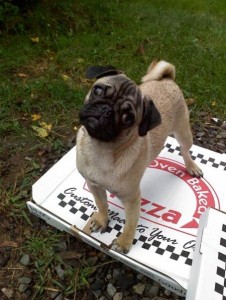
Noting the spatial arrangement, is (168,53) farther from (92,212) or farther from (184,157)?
(92,212)

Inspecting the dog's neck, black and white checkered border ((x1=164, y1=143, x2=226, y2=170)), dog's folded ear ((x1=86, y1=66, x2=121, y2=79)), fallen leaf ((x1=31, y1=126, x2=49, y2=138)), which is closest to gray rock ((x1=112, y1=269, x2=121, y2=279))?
the dog's neck

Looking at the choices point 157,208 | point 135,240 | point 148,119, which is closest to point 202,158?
point 157,208

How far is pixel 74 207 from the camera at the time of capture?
2445 millimetres

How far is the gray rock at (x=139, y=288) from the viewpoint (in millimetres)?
2137

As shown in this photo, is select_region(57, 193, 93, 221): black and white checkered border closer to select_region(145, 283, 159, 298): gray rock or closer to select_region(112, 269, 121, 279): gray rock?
select_region(112, 269, 121, 279): gray rock

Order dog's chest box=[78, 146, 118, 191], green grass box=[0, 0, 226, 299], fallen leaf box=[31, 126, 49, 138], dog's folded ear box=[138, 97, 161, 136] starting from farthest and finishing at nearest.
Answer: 1. fallen leaf box=[31, 126, 49, 138]
2. green grass box=[0, 0, 226, 299]
3. dog's chest box=[78, 146, 118, 191]
4. dog's folded ear box=[138, 97, 161, 136]

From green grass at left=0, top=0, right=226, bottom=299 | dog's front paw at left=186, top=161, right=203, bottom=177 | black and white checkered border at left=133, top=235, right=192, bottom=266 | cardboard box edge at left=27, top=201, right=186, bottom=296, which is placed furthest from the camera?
green grass at left=0, top=0, right=226, bottom=299

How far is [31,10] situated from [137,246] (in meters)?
3.24

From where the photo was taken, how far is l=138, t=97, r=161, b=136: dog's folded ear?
1.72m

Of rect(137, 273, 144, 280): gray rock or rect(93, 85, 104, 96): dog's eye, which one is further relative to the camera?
→ rect(137, 273, 144, 280): gray rock

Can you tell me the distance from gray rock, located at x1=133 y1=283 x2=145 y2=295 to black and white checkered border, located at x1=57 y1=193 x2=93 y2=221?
494mm

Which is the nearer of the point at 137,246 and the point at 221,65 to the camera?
the point at 137,246

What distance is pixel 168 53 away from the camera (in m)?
4.10

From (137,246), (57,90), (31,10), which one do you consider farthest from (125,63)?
(137,246)
